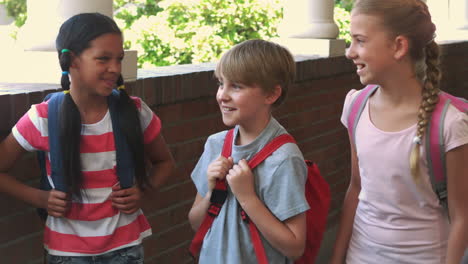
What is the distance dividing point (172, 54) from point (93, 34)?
11604 mm

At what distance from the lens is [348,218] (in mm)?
2787

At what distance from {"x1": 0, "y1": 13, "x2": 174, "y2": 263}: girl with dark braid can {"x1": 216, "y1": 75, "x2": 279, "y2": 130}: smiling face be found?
0.34m

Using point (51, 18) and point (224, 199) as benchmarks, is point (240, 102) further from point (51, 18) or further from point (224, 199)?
point (51, 18)

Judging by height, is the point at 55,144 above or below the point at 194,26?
above

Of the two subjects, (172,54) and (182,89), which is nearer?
(182,89)

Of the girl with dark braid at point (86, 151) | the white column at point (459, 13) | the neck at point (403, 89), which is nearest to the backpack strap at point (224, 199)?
the girl with dark braid at point (86, 151)

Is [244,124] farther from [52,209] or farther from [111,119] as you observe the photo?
[52,209]

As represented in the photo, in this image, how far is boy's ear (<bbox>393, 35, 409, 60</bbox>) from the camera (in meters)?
2.59

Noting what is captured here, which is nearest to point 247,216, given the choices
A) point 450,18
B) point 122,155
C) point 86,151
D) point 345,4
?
point 122,155

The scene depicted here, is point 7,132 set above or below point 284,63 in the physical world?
below

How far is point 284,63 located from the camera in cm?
260

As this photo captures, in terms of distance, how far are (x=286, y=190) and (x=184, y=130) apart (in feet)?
5.00

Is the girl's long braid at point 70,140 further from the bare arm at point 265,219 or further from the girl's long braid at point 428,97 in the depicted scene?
the girl's long braid at point 428,97

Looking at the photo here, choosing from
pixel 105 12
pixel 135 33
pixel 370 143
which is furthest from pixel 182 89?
pixel 135 33
